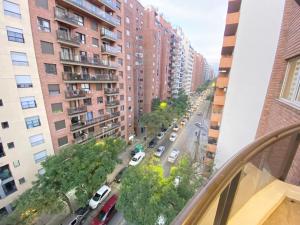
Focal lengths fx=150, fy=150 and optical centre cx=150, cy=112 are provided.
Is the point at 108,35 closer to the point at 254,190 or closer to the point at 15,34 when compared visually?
the point at 15,34

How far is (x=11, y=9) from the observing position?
9.22 m

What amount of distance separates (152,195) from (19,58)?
39.1ft

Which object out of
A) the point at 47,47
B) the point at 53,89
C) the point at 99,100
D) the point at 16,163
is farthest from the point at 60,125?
the point at 47,47

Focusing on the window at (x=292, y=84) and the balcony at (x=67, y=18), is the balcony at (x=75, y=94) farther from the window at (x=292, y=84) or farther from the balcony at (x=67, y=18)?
the window at (x=292, y=84)

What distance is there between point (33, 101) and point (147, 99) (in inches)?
753

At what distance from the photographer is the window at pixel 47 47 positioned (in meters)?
11.0

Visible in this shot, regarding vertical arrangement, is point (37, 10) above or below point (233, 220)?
above

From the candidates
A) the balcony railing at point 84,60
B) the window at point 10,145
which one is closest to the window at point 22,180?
the window at point 10,145

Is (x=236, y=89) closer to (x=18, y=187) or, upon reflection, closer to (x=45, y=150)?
(x=45, y=150)

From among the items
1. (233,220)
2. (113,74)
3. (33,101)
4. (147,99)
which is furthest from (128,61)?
(233,220)

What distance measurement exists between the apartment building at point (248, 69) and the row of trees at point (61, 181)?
8.72 meters

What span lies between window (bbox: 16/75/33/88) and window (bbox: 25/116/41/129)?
7.67ft

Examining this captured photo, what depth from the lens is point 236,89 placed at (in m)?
9.08

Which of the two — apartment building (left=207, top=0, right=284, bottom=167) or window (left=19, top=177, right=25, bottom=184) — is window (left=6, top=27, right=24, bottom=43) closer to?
window (left=19, top=177, right=25, bottom=184)
